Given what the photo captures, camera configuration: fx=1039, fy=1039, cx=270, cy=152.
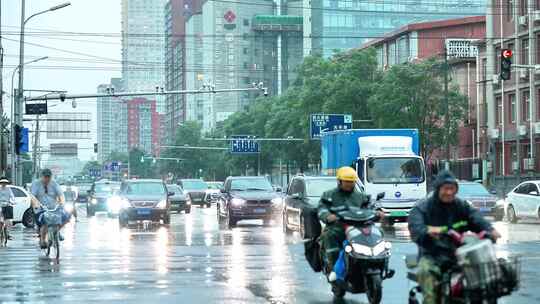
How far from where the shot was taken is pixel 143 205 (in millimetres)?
35781

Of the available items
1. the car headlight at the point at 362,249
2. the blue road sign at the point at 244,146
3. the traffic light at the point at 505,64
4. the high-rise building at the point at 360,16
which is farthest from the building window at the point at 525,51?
the high-rise building at the point at 360,16

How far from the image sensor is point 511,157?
65.9 metres

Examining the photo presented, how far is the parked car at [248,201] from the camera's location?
115 feet

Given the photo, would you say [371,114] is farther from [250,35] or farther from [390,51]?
[250,35]

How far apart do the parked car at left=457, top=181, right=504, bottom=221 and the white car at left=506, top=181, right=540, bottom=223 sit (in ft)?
2.06

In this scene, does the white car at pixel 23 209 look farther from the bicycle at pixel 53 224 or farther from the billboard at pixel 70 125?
the billboard at pixel 70 125

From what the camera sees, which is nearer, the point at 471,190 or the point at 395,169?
the point at 395,169

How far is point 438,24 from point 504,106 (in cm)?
2968

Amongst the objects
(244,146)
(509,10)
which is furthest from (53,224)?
(244,146)

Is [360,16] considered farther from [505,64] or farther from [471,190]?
[505,64]

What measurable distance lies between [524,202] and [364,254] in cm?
2660

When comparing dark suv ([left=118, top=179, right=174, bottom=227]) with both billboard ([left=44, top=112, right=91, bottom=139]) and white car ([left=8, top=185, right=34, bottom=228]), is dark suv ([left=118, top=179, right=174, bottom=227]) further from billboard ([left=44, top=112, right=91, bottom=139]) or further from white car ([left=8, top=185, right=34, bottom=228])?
billboard ([left=44, top=112, right=91, bottom=139])

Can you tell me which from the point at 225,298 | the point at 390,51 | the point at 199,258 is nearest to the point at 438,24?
the point at 390,51

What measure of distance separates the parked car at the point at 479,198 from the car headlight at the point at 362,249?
25788 mm
